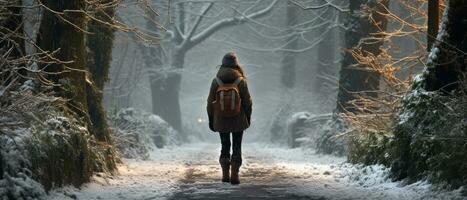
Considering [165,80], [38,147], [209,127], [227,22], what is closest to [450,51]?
[209,127]

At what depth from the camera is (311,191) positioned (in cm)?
945

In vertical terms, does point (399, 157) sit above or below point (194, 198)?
above

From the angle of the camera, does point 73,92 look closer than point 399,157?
No

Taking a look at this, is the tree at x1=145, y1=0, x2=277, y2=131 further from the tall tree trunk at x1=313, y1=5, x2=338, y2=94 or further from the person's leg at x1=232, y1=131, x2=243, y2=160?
the person's leg at x1=232, y1=131, x2=243, y2=160

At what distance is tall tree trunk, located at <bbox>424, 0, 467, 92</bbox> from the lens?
905 cm

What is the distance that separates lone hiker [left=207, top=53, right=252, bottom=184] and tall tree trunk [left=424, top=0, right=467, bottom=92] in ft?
9.59

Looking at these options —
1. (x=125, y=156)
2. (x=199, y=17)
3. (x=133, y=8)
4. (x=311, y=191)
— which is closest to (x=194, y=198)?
(x=311, y=191)

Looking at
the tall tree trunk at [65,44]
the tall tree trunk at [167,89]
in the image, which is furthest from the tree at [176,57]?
the tall tree trunk at [65,44]

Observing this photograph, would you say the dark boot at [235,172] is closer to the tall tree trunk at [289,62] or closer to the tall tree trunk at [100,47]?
the tall tree trunk at [100,47]

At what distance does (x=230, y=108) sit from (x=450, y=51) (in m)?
3.41

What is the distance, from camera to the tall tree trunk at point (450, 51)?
9047 millimetres

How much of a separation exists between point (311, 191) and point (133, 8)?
93.7 ft

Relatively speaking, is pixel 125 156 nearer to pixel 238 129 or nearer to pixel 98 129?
pixel 98 129

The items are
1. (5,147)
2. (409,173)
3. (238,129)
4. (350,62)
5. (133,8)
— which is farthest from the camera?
(133,8)
